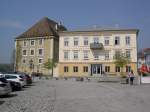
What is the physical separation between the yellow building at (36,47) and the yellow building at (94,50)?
492cm

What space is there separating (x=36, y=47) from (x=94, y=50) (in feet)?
55.8

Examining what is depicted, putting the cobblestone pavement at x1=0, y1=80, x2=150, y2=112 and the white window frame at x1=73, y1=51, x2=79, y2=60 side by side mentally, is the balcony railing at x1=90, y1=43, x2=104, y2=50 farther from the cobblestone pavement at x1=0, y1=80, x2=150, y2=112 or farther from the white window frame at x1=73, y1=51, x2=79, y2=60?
the cobblestone pavement at x1=0, y1=80, x2=150, y2=112

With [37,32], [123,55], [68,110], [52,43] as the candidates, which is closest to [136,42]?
[123,55]

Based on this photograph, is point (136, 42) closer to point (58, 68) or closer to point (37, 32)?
point (58, 68)

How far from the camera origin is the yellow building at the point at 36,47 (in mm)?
73188

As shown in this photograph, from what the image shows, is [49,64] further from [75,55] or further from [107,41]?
[107,41]

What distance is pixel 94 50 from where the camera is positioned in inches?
2628

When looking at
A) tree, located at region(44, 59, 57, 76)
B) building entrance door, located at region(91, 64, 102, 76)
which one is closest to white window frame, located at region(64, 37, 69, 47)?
tree, located at region(44, 59, 57, 76)

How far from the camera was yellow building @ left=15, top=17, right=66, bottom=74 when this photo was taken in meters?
73.2

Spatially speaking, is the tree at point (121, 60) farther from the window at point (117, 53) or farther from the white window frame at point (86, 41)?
the white window frame at point (86, 41)

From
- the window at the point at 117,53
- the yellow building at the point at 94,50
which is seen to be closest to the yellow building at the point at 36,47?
the yellow building at the point at 94,50

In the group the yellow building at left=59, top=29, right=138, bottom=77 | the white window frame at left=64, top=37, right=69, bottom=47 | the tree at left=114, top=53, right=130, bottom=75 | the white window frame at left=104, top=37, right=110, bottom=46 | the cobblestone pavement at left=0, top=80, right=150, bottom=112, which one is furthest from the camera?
the white window frame at left=64, top=37, right=69, bottom=47

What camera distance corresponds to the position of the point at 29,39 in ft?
252

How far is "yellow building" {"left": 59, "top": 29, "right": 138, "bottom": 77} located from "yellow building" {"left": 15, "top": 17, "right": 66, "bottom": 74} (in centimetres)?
492
